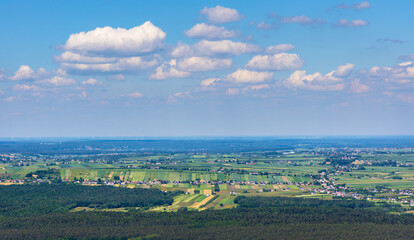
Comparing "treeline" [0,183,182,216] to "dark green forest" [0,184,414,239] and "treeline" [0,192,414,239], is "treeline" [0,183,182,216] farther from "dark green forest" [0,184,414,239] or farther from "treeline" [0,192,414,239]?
"treeline" [0,192,414,239]

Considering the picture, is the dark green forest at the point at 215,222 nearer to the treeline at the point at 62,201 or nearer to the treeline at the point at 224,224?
the treeline at the point at 224,224

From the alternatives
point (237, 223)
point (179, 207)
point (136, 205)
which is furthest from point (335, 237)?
point (136, 205)

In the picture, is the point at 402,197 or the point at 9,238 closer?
the point at 9,238

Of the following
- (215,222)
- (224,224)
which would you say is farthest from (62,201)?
(224,224)

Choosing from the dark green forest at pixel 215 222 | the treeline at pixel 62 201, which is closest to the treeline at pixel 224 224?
the dark green forest at pixel 215 222

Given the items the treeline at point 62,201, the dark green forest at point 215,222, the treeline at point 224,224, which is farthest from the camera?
the treeline at point 62,201

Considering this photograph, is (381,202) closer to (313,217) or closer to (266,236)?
(313,217)

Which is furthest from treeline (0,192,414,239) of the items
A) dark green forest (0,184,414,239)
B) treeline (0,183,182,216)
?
treeline (0,183,182,216)

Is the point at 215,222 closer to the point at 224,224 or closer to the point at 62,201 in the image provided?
the point at 224,224
